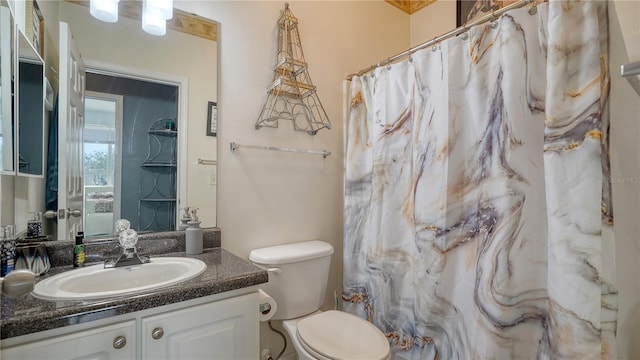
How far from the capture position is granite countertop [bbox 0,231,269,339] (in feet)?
2.47

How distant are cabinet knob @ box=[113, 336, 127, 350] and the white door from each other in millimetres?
588

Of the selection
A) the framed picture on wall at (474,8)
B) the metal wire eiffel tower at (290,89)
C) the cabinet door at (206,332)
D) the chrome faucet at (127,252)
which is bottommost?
the cabinet door at (206,332)

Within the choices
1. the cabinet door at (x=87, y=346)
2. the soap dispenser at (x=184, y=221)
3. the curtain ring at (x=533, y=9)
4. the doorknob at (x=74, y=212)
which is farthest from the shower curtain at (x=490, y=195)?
the doorknob at (x=74, y=212)

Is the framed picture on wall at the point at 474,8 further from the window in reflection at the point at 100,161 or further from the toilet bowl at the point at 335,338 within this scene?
the window in reflection at the point at 100,161

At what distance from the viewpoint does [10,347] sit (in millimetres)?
741

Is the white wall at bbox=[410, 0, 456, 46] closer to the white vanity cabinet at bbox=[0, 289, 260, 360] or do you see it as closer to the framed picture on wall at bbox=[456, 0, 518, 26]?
the framed picture on wall at bbox=[456, 0, 518, 26]

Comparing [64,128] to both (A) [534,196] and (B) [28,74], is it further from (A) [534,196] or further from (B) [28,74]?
(A) [534,196]

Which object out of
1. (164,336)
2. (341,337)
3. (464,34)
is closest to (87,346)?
(164,336)

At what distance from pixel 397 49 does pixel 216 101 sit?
58.1 inches

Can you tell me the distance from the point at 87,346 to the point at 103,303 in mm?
123

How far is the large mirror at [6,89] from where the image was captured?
0.84 m

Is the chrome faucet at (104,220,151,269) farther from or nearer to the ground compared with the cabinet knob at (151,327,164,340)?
farther from the ground

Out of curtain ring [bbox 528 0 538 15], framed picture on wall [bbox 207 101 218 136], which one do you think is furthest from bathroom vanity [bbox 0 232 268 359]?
curtain ring [bbox 528 0 538 15]

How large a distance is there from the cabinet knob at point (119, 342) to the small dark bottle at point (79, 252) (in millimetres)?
467
